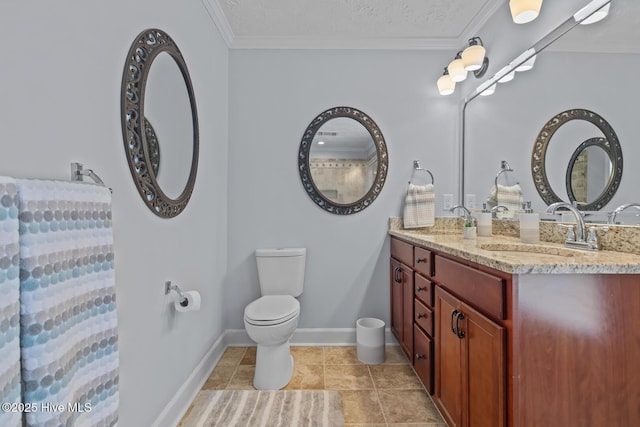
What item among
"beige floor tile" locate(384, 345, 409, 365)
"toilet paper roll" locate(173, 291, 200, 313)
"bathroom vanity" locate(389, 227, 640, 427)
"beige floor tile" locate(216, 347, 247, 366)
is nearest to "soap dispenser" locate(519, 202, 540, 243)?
"bathroom vanity" locate(389, 227, 640, 427)

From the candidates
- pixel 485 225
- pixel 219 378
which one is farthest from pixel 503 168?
pixel 219 378

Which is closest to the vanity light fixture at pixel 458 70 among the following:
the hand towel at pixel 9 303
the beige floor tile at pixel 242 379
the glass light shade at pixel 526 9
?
the glass light shade at pixel 526 9

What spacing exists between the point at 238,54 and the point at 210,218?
136 centimetres

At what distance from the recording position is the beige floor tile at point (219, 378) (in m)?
1.81

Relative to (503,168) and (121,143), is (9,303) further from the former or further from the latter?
(503,168)

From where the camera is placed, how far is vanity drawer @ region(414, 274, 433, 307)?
1.58m

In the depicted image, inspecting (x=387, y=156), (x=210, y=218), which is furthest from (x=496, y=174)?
(x=210, y=218)

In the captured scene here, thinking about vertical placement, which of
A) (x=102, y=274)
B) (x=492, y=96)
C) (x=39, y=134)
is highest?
(x=492, y=96)

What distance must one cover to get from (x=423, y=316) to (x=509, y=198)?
0.96 metres

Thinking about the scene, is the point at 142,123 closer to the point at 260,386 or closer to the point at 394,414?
the point at 260,386

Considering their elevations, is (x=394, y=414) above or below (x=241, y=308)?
below

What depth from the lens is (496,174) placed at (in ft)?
6.67

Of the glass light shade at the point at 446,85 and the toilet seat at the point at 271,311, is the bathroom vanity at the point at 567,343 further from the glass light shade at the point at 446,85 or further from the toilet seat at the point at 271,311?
the glass light shade at the point at 446,85

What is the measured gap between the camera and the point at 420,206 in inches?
90.5
